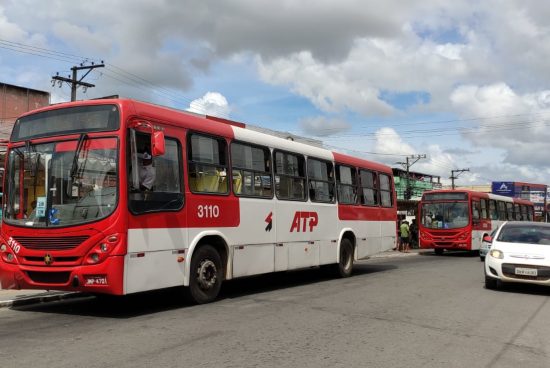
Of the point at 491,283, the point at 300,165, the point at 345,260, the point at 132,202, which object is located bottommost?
the point at 491,283

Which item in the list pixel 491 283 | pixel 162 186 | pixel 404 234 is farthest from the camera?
pixel 404 234

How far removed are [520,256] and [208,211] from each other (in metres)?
6.57

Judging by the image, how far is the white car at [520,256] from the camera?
36.7 feet

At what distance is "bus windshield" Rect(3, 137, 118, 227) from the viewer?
780cm

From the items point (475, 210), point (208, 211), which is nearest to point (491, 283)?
point (208, 211)

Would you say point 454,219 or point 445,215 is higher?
point 445,215

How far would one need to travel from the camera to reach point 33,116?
28.8ft

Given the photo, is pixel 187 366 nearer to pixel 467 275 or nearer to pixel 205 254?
pixel 205 254

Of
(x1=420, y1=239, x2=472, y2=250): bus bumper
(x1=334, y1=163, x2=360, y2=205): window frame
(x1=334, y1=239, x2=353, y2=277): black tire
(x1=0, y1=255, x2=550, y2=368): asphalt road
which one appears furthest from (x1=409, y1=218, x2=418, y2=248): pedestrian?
(x1=0, y1=255, x2=550, y2=368): asphalt road

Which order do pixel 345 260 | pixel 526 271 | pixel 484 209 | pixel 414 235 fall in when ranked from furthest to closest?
pixel 414 235, pixel 484 209, pixel 345 260, pixel 526 271

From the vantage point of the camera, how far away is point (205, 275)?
9344mm

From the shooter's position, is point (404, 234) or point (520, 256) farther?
point (404, 234)

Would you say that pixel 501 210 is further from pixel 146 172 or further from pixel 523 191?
pixel 523 191

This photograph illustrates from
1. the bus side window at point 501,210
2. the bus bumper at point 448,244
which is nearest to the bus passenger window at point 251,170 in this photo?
the bus bumper at point 448,244
